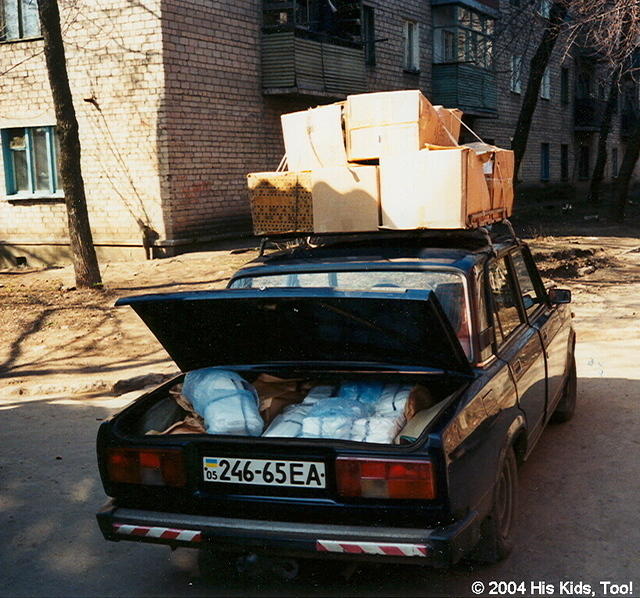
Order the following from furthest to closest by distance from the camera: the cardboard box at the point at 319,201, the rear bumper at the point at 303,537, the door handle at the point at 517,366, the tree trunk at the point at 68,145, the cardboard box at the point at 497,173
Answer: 1. the tree trunk at the point at 68,145
2. the cardboard box at the point at 497,173
3. the cardboard box at the point at 319,201
4. the door handle at the point at 517,366
5. the rear bumper at the point at 303,537

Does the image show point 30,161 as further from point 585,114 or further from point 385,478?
point 585,114

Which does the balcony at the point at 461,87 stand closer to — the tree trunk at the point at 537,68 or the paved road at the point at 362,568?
the tree trunk at the point at 537,68

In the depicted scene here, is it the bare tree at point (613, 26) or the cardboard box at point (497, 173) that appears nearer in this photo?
the cardboard box at point (497, 173)

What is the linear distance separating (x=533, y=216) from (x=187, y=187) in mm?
11280

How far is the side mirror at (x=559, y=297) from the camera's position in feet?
17.3

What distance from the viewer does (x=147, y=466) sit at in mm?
3414

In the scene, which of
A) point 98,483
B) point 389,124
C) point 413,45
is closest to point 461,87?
point 413,45

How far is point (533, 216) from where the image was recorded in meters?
23.3

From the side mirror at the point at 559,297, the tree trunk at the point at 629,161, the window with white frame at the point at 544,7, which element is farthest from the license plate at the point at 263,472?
the tree trunk at the point at 629,161

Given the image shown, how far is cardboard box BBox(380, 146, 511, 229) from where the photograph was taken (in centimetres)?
491

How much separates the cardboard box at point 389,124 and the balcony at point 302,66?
11968 mm

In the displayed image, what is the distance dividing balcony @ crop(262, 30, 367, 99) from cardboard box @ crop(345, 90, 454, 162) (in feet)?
39.3

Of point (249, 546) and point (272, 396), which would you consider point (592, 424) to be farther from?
point (249, 546)

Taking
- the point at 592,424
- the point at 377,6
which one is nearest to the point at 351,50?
the point at 377,6
